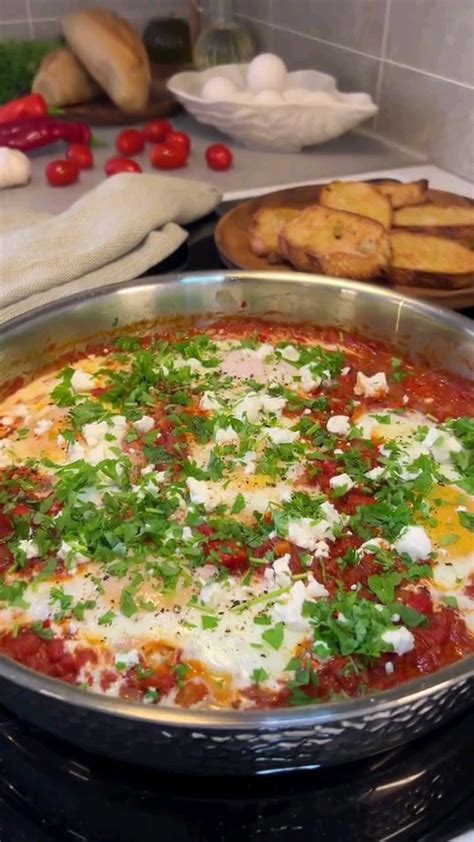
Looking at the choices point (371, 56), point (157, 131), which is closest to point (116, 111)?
point (157, 131)

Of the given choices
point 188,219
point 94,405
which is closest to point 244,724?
point 94,405

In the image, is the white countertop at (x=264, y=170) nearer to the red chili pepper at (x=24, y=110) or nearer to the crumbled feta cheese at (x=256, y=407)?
the red chili pepper at (x=24, y=110)

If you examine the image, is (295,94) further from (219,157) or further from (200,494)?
(200,494)

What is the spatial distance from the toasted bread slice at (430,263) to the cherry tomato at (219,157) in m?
0.91

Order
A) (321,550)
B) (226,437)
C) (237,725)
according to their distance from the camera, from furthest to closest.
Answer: (226,437)
(321,550)
(237,725)

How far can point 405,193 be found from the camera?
2.04 m

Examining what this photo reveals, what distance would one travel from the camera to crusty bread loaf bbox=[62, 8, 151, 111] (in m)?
2.86

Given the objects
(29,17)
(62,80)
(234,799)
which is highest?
(29,17)

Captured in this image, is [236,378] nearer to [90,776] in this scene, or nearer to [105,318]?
[105,318]

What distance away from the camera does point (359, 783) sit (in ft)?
2.88

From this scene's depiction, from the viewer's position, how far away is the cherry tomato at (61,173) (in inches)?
95.4

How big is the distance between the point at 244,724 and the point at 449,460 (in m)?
0.65

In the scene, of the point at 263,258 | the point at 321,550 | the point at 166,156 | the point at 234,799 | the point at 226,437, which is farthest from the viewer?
the point at 166,156

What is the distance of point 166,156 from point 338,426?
1.52m
